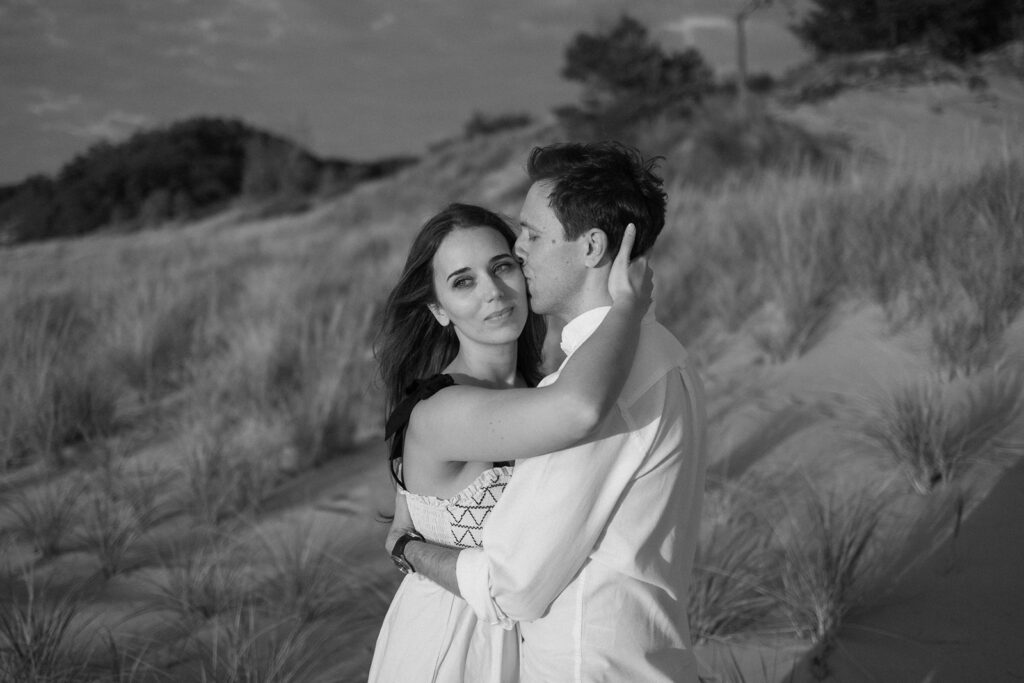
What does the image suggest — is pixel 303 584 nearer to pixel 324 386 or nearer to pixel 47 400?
pixel 324 386

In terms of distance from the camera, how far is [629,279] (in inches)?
66.0

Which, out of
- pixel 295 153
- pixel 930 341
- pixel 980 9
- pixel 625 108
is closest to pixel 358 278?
pixel 930 341

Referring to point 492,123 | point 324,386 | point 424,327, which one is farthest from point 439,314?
point 492,123

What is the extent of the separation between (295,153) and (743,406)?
30597 mm

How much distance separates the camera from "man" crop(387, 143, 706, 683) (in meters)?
1.55

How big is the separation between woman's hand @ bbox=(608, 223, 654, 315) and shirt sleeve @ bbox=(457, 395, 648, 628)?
8.7 inches

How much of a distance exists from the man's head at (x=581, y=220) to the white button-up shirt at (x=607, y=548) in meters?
0.21

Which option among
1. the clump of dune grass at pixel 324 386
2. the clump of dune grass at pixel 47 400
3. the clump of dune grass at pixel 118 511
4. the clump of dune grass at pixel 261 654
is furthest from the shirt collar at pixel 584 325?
the clump of dune grass at pixel 47 400

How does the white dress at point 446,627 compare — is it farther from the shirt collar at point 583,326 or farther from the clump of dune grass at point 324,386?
the clump of dune grass at point 324,386

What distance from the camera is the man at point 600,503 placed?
1555mm

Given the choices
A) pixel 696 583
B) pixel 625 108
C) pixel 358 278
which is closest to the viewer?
pixel 696 583

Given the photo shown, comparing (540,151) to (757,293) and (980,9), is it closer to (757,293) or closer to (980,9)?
(757,293)

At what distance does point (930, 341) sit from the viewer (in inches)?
206

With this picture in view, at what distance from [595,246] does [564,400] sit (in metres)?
0.38
